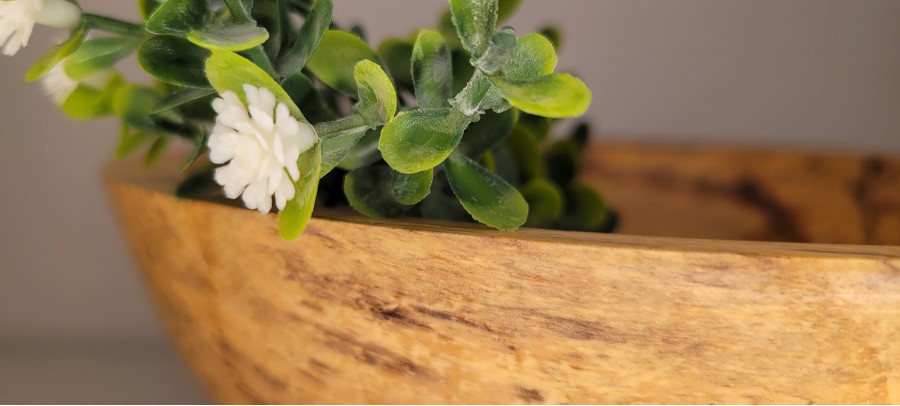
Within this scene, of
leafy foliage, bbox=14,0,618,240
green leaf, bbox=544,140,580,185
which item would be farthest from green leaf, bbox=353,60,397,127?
green leaf, bbox=544,140,580,185

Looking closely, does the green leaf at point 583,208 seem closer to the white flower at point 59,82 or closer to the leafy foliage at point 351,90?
the leafy foliage at point 351,90

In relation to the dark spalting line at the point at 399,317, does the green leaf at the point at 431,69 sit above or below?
above

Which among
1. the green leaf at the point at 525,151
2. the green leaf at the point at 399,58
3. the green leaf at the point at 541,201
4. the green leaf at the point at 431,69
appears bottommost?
the green leaf at the point at 431,69

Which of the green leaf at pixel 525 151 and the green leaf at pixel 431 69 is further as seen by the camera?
the green leaf at pixel 525 151

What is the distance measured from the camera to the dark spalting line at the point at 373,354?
303 millimetres

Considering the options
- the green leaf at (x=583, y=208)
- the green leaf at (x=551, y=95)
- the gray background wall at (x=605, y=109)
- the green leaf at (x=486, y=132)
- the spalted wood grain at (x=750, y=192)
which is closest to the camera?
the green leaf at (x=551, y=95)

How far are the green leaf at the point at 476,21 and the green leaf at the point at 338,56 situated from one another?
0.08 m

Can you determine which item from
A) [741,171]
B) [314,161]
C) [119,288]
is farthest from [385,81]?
[119,288]

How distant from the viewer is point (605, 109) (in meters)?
0.84

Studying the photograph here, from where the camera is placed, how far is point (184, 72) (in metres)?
0.30

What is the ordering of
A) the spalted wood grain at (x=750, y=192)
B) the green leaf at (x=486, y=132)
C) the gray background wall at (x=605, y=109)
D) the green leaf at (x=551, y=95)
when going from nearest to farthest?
the green leaf at (x=551, y=95)
the green leaf at (x=486, y=132)
the spalted wood grain at (x=750, y=192)
the gray background wall at (x=605, y=109)

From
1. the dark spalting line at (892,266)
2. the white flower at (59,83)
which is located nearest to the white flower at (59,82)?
the white flower at (59,83)

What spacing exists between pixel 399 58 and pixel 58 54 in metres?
0.16

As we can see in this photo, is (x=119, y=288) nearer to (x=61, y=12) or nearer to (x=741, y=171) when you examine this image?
(x=61, y=12)
